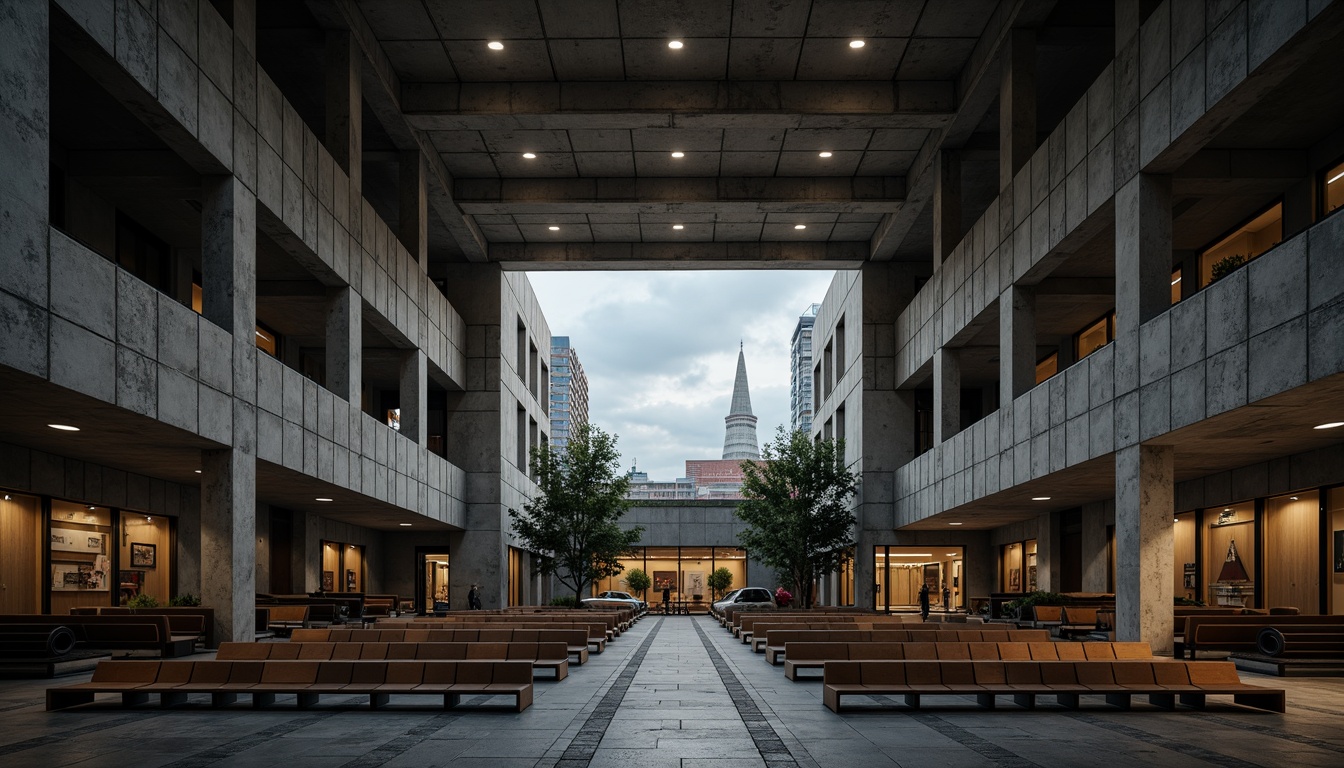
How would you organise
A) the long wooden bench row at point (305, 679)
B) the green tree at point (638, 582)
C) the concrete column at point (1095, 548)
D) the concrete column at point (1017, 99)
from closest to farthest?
the long wooden bench row at point (305, 679) < the concrete column at point (1017, 99) < the concrete column at point (1095, 548) < the green tree at point (638, 582)

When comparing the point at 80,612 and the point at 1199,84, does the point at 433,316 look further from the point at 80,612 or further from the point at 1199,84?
the point at 1199,84

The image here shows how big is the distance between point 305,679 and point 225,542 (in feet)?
24.3

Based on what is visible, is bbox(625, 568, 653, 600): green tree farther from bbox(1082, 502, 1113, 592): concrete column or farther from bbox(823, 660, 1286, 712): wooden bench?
bbox(823, 660, 1286, 712): wooden bench

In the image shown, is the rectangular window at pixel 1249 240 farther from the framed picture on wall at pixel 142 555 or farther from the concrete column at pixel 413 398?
the framed picture on wall at pixel 142 555

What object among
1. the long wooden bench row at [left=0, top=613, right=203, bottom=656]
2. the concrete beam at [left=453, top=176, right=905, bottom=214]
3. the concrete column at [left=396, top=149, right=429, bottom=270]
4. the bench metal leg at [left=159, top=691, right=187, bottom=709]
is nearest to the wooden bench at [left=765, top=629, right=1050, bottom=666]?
the bench metal leg at [left=159, top=691, right=187, bottom=709]

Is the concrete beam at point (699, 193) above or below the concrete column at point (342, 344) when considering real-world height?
above

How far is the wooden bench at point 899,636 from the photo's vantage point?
713 inches

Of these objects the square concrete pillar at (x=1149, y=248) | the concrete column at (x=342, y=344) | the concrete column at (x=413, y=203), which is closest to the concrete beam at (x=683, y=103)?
the concrete column at (x=413, y=203)

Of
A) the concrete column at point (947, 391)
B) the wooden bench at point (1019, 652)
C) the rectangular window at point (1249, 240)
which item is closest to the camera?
the wooden bench at point (1019, 652)

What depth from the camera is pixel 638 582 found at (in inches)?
2341

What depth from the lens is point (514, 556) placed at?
159 ft

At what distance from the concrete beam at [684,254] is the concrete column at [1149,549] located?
78.2 ft

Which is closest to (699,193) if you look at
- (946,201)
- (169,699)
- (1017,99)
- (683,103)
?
(683,103)

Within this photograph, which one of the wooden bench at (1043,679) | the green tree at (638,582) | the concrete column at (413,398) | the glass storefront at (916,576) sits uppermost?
the concrete column at (413,398)
